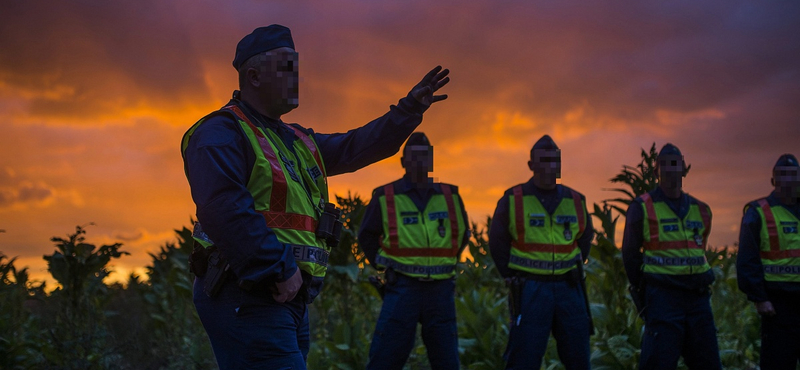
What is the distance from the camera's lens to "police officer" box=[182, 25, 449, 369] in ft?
8.70

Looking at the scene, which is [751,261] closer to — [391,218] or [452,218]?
[452,218]

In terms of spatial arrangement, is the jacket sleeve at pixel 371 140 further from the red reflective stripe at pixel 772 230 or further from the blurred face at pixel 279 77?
the red reflective stripe at pixel 772 230

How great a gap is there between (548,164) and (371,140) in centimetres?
308

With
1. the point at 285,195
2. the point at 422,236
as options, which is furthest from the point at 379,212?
the point at 285,195

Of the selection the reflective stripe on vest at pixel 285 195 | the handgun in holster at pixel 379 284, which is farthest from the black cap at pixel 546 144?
the reflective stripe on vest at pixel 285 195

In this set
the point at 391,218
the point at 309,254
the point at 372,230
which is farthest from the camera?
the point at 372,230

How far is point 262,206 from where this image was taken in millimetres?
2832

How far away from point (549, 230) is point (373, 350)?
1878mm

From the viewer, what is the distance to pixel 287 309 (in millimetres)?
2861

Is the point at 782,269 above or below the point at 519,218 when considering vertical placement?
below

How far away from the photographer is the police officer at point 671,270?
19.7 ft

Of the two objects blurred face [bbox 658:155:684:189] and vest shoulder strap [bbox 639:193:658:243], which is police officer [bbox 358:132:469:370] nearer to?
vest shoulder strap [bbox 639:193:658:243]

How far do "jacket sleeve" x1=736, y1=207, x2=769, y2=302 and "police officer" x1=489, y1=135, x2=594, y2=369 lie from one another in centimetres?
154

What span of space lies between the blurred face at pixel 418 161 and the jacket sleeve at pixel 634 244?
1.90m
